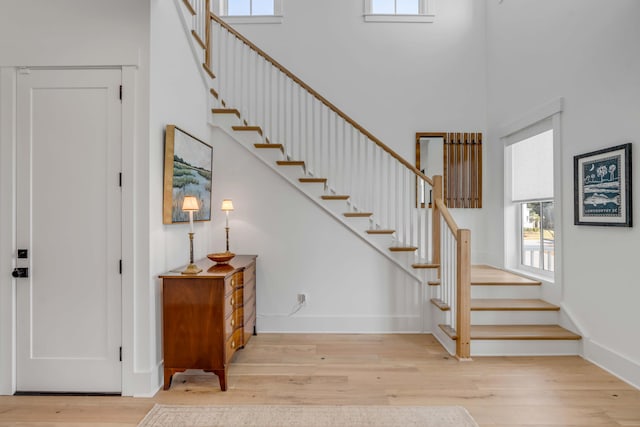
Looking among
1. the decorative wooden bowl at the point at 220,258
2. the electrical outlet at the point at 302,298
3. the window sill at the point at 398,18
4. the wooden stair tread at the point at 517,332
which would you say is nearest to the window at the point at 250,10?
the window sill at the point at 398,18

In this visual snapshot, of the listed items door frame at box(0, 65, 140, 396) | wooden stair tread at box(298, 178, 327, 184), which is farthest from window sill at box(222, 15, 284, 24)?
door frame at box(0, 65, 140, 396)

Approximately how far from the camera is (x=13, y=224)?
106 inches

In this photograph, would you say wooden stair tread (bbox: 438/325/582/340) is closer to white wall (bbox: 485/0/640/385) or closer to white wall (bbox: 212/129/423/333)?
white wall (bbox: 485/0/640/385)

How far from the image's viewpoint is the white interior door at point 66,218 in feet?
8.77

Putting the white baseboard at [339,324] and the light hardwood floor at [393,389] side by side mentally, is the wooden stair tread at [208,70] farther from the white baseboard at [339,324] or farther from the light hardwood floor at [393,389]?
the light hardwood floor at [393,389]

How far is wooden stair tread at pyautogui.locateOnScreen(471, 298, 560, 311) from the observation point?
3.66m

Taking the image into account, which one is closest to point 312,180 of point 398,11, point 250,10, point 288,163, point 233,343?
point 288,163

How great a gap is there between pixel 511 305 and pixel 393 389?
1.86 meters

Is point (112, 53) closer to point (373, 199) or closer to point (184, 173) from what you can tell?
point (184, 173)

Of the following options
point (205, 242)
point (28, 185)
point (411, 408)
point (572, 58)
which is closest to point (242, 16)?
point (205, 242)

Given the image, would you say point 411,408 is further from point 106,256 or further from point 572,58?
point 572,58

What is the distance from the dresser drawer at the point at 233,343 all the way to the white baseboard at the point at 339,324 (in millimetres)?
786

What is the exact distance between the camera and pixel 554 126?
3721mm

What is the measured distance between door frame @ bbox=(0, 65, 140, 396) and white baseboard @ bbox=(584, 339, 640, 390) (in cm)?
397
